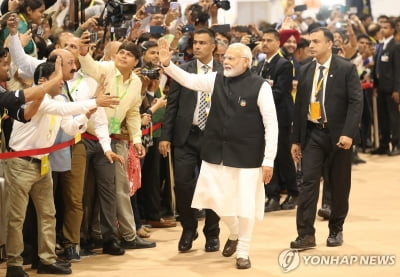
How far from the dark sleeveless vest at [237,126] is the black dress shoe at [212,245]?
924 mm

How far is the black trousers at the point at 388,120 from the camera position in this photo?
14219 millimetres

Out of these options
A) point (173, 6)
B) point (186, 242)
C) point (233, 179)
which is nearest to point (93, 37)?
point (233, 179)

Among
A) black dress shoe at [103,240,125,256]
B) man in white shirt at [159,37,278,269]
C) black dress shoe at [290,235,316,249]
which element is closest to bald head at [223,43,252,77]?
man in white shirt at [159,37,278,269]

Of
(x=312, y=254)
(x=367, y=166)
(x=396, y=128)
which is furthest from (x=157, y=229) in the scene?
(x=396, y=128)

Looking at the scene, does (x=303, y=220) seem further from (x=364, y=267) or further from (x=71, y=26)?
(x=71, y=26)

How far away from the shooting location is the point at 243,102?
7.54 metres

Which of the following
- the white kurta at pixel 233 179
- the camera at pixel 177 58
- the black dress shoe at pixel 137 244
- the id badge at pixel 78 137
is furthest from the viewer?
the camera at pixel 177 58

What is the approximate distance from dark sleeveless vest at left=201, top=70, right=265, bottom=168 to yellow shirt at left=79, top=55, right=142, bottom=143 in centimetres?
88

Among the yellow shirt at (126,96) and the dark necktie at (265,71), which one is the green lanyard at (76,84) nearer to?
the yellow shirt at (126,96)

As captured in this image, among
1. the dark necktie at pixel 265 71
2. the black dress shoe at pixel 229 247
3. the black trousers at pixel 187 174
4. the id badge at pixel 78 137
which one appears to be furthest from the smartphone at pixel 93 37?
the dark necktie at pixel 265 71

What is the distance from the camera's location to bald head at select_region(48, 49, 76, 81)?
24.0 feet

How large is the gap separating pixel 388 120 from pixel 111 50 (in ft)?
22.7

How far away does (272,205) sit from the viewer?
10.4 m

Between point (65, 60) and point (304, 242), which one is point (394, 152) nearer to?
point (304, 242)
